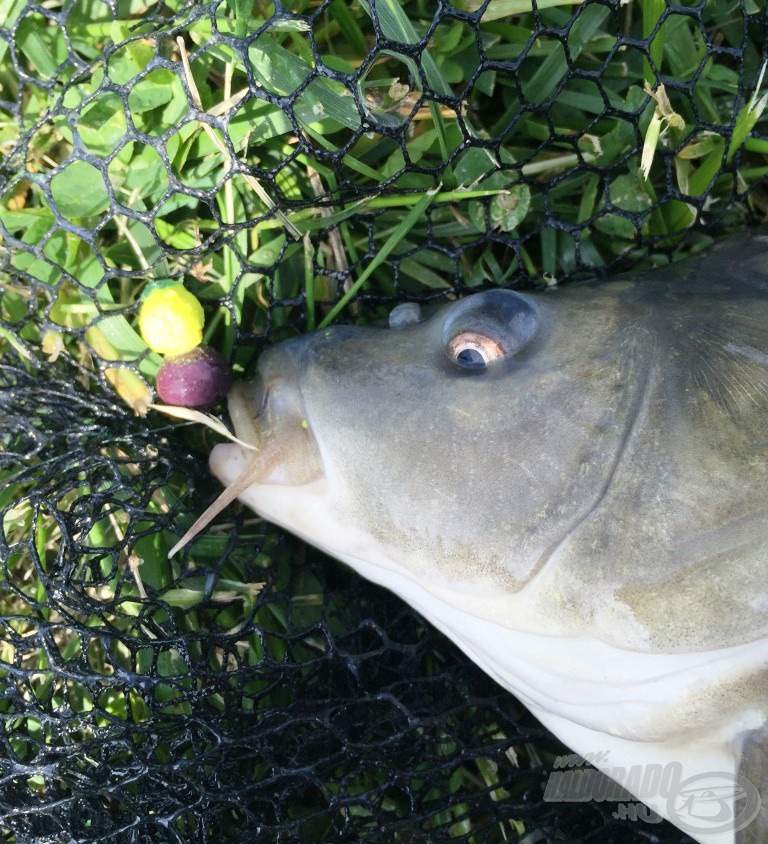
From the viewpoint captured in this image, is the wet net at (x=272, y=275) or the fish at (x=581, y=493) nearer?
the fish at (x=581, y=493)

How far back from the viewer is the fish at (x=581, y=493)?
1.59 m

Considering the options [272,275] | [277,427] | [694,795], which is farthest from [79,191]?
[694,795]

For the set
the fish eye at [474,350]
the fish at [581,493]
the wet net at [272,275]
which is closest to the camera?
the fish at [581,493]

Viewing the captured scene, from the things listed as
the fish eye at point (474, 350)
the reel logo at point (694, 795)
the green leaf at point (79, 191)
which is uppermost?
the green leaf at point (79, 191)

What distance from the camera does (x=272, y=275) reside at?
222 centimetres

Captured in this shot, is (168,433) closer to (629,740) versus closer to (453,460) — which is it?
(453,460)

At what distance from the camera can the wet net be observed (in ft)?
6.52

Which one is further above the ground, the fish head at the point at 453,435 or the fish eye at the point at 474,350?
the fish eye at the point at 474,350

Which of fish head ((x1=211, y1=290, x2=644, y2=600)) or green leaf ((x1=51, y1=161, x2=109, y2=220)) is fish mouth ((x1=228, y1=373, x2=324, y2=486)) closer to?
fish head ((x1=211, y1=290, x2=644, y2=600))

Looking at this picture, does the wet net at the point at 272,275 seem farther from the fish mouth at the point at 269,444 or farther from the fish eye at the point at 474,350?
the fish eye at the point at 474,350

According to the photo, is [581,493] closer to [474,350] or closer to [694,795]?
[474,350]

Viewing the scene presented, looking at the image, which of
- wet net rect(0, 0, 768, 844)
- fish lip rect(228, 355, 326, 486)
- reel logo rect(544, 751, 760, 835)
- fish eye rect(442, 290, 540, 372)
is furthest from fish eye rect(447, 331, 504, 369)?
reel logo rect(544, 751, 760, 835)

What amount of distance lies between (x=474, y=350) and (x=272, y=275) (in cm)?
75

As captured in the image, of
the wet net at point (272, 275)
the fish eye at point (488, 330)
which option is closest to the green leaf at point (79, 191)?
the wet net at point (272, 275)
